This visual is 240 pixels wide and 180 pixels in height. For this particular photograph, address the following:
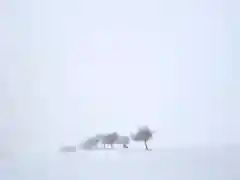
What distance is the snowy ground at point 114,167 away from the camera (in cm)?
120

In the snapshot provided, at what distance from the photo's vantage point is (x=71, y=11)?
4.15 ft

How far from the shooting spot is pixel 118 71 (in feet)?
4.12

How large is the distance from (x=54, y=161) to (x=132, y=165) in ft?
0.86

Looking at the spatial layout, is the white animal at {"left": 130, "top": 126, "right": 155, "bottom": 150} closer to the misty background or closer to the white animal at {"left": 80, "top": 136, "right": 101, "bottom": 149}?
the misty background

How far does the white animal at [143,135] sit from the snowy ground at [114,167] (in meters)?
0.04

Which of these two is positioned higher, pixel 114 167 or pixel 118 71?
pixel 118 71

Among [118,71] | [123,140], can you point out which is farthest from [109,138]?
[118,71]

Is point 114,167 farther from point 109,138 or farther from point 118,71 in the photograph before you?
point 118,71

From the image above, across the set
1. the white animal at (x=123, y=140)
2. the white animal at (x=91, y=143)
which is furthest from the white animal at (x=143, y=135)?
the white animal at (x=91, y=143)

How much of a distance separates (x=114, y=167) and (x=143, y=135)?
0.15m

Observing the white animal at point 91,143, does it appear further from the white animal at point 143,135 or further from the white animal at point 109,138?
the white animal at point 143,135

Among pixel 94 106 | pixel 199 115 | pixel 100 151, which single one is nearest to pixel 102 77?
pixel 94 106

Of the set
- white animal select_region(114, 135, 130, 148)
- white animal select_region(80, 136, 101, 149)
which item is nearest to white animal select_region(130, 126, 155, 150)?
white animal select_region(114, 135, 130, 148)

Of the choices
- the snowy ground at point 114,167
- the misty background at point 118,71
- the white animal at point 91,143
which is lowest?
the snowy ground at point 114,167
